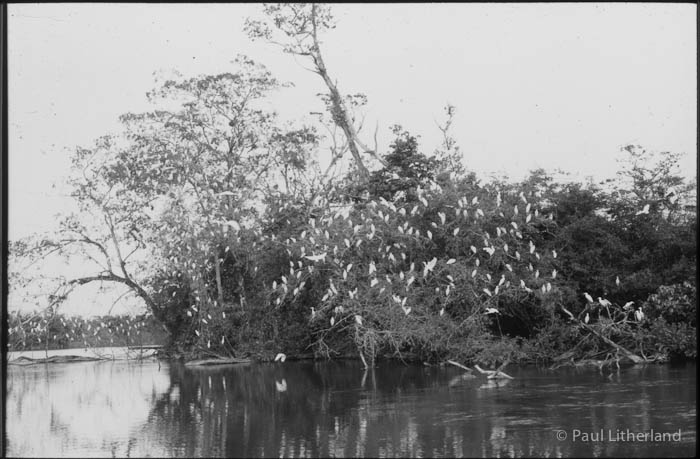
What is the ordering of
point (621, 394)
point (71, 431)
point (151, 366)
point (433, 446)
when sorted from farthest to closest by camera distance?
point (151, 366) → point (621, 394) → point (71, 431) → point (433, 446)

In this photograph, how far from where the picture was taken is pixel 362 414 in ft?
32.1

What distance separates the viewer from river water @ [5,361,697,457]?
7.71 metres

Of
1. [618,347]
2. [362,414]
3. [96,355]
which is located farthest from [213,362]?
[362,414]

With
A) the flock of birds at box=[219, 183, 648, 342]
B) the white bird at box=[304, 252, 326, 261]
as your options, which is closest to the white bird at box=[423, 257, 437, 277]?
the flock of birds at box=[219, 183, 648, 342]

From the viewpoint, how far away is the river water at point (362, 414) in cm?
771

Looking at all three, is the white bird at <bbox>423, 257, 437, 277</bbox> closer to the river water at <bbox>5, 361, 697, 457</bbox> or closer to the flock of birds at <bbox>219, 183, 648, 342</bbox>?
the flock of birds at <bbox>219, 183, 648, 342</bbox>

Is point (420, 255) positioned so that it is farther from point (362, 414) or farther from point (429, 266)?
point (362, 414)

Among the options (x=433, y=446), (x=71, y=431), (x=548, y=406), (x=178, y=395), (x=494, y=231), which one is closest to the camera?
(x=433, y=446)

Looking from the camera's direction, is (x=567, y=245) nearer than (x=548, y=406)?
No

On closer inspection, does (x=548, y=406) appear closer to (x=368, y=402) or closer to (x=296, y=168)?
(x=368, y=402)

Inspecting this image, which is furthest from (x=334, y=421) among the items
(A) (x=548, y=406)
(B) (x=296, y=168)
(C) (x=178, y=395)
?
(B) (x=296, y=168)

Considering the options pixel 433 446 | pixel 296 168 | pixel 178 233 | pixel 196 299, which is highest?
pixel 296 168

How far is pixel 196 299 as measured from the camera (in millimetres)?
17469

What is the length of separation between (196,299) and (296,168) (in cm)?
380
